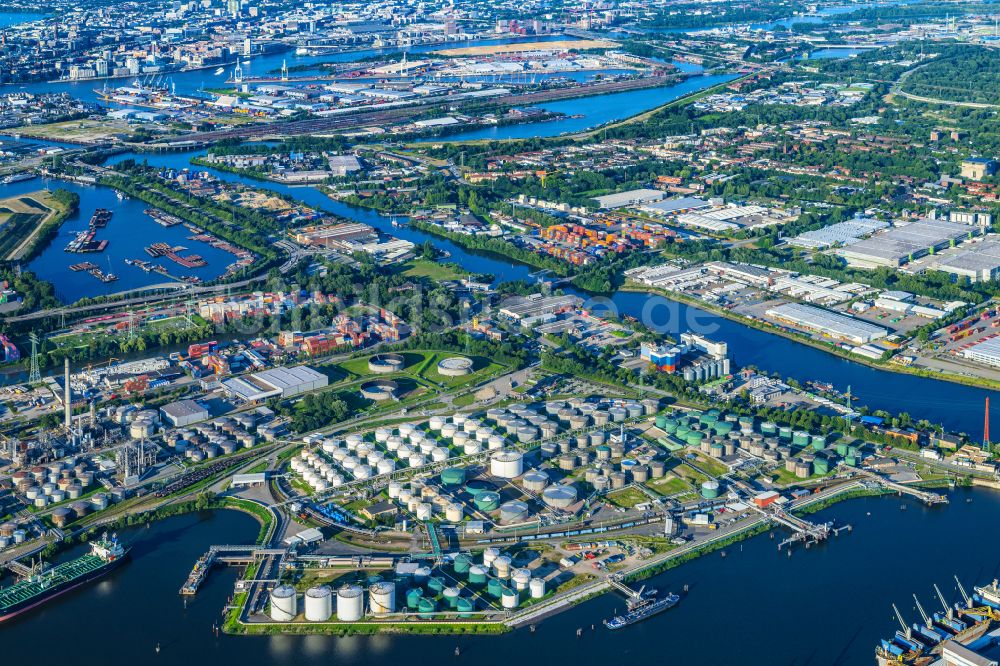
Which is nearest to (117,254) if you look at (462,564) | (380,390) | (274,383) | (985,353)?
(274,383)

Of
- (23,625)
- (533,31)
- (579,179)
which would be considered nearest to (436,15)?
(533,31)

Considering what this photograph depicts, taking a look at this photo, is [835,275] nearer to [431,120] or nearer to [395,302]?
[395,302]

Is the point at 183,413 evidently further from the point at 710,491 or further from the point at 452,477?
the point at 710,491

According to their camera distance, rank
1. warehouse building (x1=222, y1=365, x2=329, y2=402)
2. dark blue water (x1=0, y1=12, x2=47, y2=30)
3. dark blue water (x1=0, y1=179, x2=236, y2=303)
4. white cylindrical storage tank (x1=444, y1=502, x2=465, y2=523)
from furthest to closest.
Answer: dark blue water (x1=0, y1=12, x2=47, y2=30) < dark blue water (x1=0, y1=179, x2=236, y2=303) < warehouse building (x1=222, y1=365, x2=329, y2=402) < white cylindrical storage tank (x1=444, y1=502, x2=465, y2=523)

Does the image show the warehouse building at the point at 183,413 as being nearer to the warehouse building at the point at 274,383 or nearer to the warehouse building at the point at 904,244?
the warehouse building at the point at 274,383

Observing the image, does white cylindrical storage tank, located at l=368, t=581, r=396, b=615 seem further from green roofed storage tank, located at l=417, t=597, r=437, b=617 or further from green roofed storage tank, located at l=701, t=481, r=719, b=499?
green roofed storage tank, located at l=701, t=481, r=719, b=499

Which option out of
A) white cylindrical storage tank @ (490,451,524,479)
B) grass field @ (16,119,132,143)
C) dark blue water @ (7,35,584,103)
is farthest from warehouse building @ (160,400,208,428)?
dark blue water @ (7,35,584,103)
